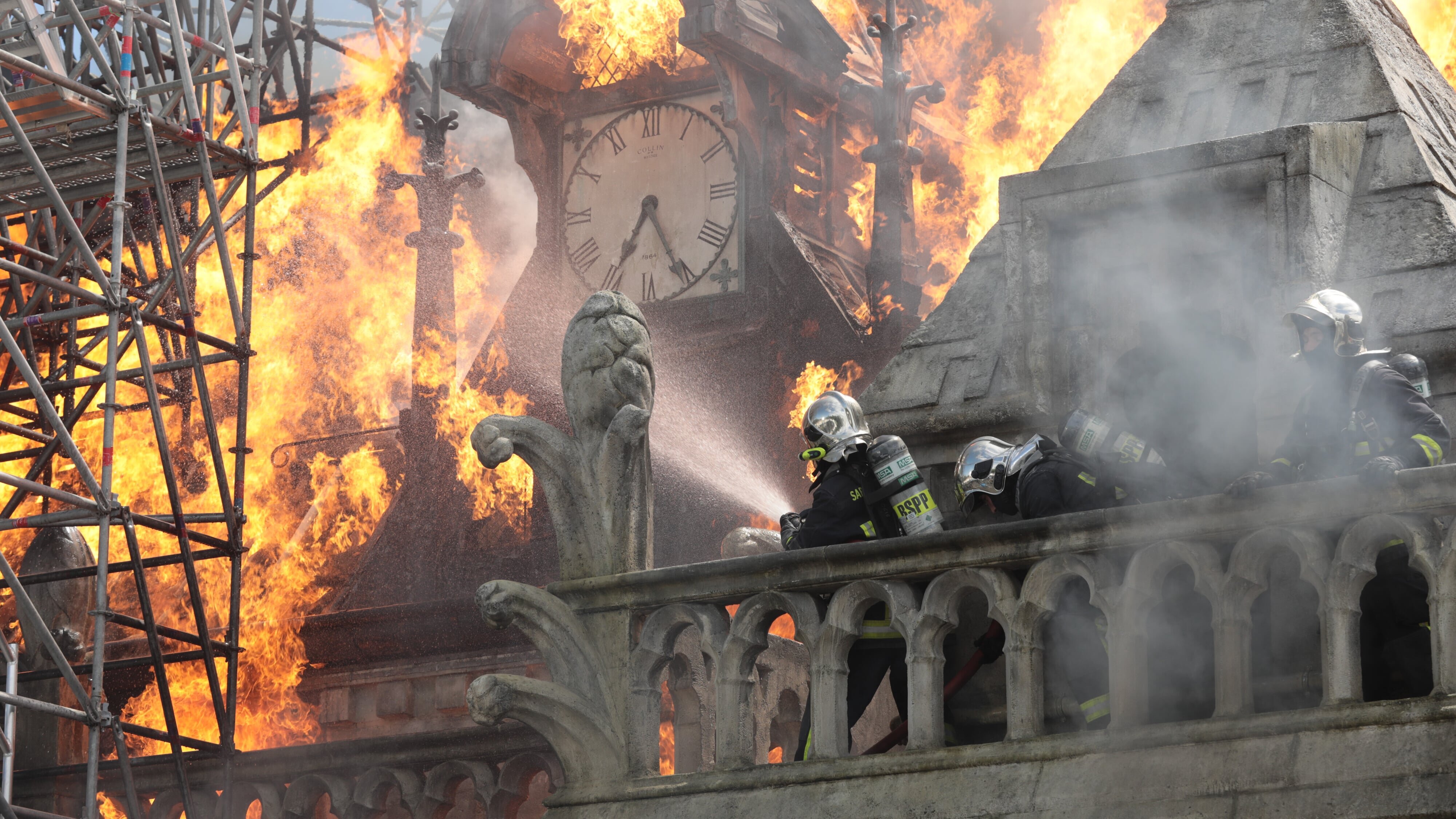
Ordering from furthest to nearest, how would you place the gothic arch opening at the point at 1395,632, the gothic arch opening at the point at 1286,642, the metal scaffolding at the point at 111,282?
the metal scaffolding at the point at 111,282 < the gothic arch opening at the point at 1286,642 < the gothic arch opening at the point at 1395,632

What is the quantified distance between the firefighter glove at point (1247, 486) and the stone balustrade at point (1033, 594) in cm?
3

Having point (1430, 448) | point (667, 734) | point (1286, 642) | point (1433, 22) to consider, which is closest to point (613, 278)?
point (667, 734)

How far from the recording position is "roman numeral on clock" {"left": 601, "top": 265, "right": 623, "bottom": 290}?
16688mm

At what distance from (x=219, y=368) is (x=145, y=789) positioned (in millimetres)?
12471

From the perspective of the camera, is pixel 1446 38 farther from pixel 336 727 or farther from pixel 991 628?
pixel 336 727

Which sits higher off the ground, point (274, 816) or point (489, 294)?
point (489, 294)

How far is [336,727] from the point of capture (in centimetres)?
1581

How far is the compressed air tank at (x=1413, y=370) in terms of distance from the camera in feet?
22.3

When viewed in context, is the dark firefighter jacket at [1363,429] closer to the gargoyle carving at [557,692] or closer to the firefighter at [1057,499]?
the firefighter at [1057,499]

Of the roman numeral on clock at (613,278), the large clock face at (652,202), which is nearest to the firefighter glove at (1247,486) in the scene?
the large clock face at (652,202)

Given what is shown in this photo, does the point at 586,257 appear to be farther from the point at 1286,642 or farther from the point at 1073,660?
the point at 1286,642

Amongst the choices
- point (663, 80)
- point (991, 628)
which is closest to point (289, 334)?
point (663, 80)

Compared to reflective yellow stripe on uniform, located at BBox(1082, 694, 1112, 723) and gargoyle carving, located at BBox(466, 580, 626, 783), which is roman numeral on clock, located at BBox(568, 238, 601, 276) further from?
reflective yellow stripe on uniform, located at BBox(1082, 694, 1112, 723)

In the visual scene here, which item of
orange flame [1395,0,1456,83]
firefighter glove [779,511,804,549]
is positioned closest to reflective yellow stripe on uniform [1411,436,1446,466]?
firefighter glove [779,511,804,549]
